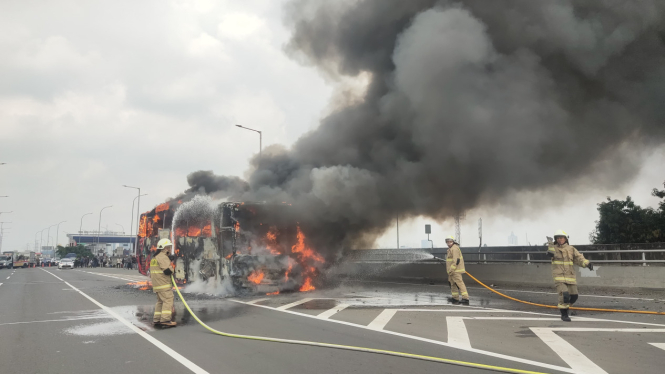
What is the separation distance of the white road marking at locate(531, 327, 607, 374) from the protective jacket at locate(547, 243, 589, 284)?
1.40 meters

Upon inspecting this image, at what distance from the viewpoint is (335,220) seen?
580 inches

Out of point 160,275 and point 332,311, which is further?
point 332,311

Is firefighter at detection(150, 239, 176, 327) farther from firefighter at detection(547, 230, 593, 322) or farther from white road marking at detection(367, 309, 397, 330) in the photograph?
firefighter at detection(547, 230, 593, 322)

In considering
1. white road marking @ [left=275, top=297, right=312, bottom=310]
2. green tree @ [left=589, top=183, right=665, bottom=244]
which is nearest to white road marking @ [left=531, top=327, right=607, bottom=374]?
white road marking @ [left=275, top=297, right=312, bottom=310]

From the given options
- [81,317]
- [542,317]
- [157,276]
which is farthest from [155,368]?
[542,317]

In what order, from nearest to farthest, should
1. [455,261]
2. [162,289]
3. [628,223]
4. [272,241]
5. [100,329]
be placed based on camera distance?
[100,329] → [162,289] → [455,261] → [272,241] → [628,223]

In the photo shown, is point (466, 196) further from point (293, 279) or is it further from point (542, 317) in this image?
point (542, 317)

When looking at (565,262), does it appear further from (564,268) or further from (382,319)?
(382,319)

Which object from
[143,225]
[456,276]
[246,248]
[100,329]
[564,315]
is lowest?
[100,329]

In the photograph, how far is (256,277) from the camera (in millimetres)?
11766

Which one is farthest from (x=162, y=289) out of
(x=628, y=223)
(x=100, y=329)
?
(x=628, y=223)

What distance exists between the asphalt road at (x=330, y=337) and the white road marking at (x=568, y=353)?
0.01 meters

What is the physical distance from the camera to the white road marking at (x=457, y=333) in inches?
235

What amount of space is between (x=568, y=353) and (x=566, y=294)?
100 inches
